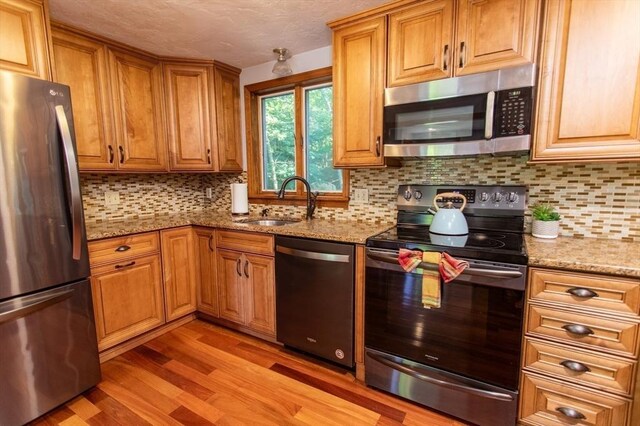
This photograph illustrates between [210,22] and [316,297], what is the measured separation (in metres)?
1.90

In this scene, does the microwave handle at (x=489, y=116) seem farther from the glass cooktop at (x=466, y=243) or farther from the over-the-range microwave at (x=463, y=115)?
the glass cooktop at (x=466, y=243)

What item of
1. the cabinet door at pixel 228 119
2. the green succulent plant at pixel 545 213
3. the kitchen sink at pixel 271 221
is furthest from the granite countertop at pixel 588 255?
the cabinet door at pixel 228 119

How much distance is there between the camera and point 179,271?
96.3 inches

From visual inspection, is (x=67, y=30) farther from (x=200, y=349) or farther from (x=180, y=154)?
(x=200, y=349)

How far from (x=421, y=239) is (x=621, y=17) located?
1.27 meters

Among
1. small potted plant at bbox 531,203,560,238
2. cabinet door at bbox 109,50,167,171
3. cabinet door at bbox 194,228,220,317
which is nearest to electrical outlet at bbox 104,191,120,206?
cabinet door at bbox 109,50,167,171

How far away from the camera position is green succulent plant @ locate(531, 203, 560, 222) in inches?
63.4

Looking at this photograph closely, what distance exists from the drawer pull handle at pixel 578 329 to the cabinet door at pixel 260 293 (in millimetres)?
1609

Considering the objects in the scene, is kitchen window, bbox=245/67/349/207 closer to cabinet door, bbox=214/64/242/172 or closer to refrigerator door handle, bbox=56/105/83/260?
cabinet door, bbox=214/64/242/172

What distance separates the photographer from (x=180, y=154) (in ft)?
8.61

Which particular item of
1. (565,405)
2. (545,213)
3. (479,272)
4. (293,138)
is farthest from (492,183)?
(293,138)

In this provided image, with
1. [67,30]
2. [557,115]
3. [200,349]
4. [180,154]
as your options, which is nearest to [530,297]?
[557,115]

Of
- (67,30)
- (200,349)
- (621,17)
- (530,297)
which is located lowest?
(200,349)

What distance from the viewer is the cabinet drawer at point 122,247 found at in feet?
6.37
